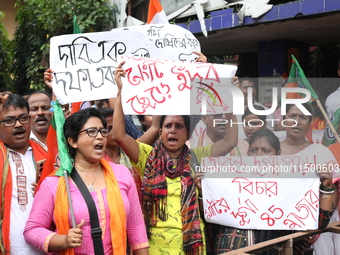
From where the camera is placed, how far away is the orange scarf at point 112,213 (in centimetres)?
261

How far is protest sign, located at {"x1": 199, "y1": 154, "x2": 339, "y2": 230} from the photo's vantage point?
335 cm

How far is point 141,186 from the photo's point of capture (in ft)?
11.0

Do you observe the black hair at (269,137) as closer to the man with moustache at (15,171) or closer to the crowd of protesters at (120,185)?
the crowd of protesters at (120,185)

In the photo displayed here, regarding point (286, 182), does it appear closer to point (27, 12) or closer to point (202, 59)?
point (202, 59)

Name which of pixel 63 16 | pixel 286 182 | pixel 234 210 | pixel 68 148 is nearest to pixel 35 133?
pixel 68 148

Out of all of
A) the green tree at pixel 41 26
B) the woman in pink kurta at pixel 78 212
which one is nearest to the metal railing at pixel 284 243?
the woman in pink kurta at pixel 78 212

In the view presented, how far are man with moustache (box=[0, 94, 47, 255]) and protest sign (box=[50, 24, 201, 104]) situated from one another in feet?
1.12

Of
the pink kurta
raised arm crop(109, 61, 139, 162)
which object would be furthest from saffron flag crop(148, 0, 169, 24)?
the pink kurta

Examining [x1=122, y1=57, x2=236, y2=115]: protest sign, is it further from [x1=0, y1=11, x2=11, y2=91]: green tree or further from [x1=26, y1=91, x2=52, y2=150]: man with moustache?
[x1=0, y1=11, x2=11, y2=91]: green tree

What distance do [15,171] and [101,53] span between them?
1131 millimetres

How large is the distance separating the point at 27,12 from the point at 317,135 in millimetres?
8366

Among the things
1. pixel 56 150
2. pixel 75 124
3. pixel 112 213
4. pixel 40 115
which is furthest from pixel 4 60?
pixel 112 213

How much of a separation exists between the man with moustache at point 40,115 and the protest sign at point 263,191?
1.41 m

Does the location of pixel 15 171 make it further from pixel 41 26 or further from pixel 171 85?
pixel 41 26
